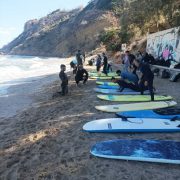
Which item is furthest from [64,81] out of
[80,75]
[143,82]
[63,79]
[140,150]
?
[140,150]

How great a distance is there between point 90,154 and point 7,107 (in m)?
7.40

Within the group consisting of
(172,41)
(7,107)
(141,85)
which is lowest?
(7,107)

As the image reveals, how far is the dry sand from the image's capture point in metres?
5.95

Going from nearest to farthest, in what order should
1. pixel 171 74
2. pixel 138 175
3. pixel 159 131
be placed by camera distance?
1. pixel 138 175
2. pixel 159 131
3. pixel 171 74

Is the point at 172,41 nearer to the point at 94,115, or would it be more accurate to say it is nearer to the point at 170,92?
the point at 170,92

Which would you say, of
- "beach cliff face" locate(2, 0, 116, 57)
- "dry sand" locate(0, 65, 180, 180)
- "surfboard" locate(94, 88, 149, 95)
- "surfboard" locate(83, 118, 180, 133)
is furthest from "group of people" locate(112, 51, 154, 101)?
"beach cliff face" locate(2, 0, 116, 57)

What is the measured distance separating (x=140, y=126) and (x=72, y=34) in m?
84.3

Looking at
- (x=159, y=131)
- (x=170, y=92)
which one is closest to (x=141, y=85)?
(x=170, y=92)

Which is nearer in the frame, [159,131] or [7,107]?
[159,131]

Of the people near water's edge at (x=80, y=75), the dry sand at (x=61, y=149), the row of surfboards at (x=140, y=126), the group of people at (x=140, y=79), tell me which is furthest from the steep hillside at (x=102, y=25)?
the dry sand at (x=61, y=149)

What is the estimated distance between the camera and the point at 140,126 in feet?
26.6

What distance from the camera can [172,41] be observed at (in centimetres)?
2055

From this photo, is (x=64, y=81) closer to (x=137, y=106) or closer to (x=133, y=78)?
(x=133, y=78)

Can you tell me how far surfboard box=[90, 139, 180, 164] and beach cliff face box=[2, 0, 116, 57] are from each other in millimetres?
49246
